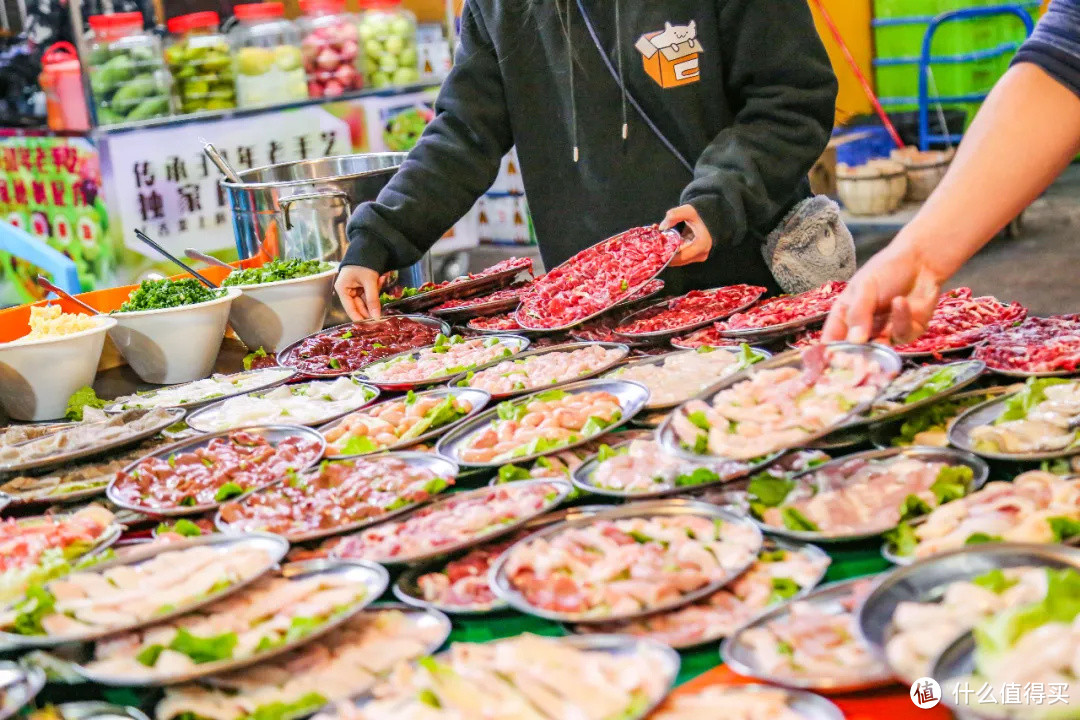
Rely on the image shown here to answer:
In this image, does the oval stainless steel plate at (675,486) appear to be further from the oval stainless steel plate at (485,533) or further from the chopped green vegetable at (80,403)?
the chopped green vegetable at (80,403)

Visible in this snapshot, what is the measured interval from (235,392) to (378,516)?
117cm

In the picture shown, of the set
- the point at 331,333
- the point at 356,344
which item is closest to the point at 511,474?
the point at 356,344

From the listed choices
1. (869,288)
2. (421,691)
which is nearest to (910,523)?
(869,288)

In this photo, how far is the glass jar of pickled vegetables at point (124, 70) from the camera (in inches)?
240

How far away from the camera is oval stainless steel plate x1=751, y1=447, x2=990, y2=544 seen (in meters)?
1.73

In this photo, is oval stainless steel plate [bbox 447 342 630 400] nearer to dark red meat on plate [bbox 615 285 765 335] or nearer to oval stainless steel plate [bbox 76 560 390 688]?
dark red meat on plate [bbox 615 285 765 335]

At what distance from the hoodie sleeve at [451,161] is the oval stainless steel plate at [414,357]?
2.05ft

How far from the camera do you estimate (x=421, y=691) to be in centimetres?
140

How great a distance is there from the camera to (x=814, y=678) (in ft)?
4.49

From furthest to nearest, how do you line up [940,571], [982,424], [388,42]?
1. [388,42]
2. [982,424]
3. [940,571]

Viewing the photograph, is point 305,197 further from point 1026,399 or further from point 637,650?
point 637,650

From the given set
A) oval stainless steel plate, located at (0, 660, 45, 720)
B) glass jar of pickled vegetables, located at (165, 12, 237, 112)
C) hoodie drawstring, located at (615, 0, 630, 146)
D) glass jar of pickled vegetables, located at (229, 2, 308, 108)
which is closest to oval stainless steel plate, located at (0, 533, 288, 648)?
oval stainless steel plate, located at (0, 660, 45, 720)

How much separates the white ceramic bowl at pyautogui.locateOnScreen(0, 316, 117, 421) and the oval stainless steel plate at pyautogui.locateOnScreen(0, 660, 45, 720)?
159cm

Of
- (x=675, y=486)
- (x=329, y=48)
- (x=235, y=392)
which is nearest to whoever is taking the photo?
(x=675, y=486)
